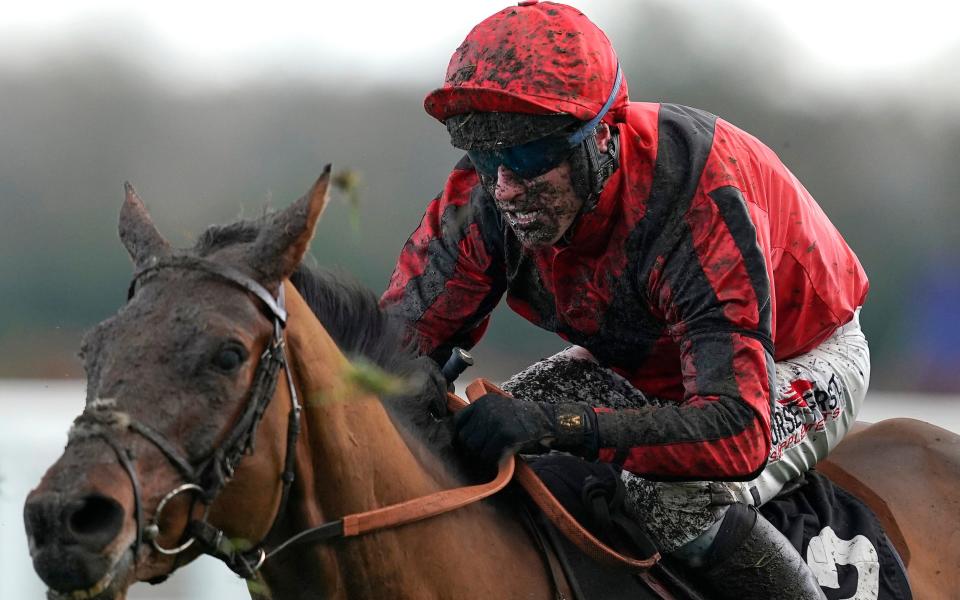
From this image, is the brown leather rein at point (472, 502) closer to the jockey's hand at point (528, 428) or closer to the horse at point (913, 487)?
the jockey's hand at point (528, 428)

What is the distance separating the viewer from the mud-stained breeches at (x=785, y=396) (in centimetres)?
288

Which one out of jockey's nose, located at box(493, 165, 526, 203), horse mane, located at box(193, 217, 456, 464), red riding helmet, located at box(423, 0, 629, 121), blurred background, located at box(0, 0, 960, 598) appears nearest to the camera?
horse mane, located at box(193, 217, 456, 464)

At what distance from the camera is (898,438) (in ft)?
11.8

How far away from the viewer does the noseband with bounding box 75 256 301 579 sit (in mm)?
1875

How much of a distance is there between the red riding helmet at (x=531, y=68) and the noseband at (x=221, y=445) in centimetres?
67

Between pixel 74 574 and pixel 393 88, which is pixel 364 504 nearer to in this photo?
pixel 74 574

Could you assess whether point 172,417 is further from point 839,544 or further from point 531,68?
point 839,544

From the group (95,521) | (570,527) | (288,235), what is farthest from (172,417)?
(570,527)

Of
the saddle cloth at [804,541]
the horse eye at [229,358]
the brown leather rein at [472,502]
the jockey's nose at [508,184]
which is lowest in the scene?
the saddle cloth at [804,541]

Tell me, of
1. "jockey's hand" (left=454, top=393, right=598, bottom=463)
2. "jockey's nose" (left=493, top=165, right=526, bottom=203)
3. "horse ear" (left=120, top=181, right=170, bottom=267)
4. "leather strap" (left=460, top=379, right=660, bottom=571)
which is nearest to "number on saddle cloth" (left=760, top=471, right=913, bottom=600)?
"leather strap" (left=460, top=379, right=660, bottom=571)

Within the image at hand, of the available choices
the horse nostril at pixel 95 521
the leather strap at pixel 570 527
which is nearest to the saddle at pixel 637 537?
the leather strap at pixel 570 527

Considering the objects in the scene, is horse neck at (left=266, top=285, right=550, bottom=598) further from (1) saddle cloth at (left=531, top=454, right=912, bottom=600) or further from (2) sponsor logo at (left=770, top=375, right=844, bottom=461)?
(2) sponsor logo at (left=770, top=375, right=844, bottom=461)

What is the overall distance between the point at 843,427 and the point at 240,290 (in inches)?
72.1

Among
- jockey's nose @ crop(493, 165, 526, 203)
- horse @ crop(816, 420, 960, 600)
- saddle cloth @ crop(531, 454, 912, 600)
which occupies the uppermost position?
jockey's nose @ crop(493, 165, 526, 203)
